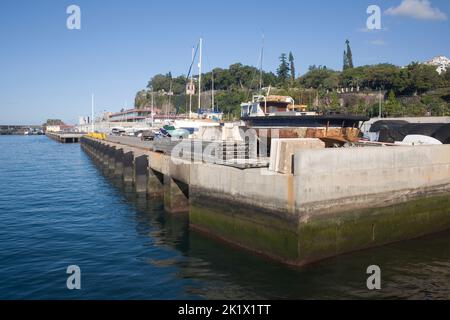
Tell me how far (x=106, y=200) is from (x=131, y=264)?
45.7 ft

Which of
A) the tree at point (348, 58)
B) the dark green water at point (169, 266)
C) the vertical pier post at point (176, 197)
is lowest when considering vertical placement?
the dark green water at point (169, 266)

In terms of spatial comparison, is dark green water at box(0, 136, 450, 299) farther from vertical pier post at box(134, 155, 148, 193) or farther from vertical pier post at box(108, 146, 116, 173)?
vertical pier post at box(108, 146, 116, 173)

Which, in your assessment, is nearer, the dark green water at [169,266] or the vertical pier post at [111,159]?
the dark green water at [169,266]

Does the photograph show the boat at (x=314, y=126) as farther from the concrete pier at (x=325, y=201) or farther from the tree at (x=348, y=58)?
the tree at (x=348, y=58)

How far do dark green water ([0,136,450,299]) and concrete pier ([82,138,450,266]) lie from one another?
1.74 feet

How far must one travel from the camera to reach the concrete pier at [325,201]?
1330 centimetres

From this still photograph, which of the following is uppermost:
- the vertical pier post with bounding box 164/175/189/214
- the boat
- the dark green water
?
the boat

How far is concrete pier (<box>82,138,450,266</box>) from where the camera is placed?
13.3m

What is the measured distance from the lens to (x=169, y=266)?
1442cm

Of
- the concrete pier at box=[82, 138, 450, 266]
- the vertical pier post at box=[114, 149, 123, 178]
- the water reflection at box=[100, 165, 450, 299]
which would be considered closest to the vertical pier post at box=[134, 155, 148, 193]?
the concrete pier at box=[82, 138, 450, 266]

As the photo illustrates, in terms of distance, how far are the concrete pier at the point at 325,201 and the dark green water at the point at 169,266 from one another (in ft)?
1.74

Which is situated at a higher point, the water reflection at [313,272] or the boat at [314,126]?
the boat at [314,126]

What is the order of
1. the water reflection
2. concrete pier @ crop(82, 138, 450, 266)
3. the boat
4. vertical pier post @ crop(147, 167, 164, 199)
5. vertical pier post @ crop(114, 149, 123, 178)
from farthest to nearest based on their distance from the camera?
1. vertical pier post @ crop(114, 149, 123, 178)
2. vertical pier post @ crop(147, 167, 164, 199)
3. the boat
4. concrete pier @ crop(82, 138, 450, 266)
5. the water reflection

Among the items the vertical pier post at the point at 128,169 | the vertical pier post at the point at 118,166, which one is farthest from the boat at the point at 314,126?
the vertical pier post at the point at 118,166
